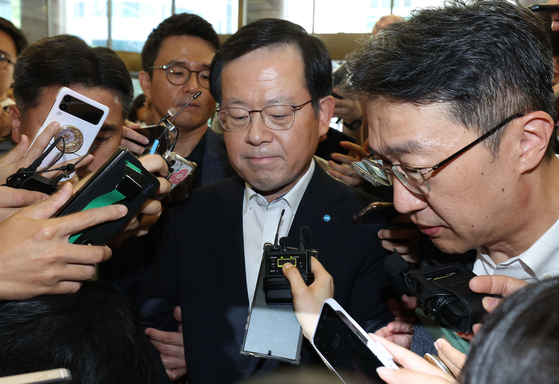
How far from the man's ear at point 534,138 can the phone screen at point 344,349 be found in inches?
23.1

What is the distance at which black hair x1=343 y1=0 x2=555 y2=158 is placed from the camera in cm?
112

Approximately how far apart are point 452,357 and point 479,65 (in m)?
0.68

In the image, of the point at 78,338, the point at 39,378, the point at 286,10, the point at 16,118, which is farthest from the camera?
the point at 286,10

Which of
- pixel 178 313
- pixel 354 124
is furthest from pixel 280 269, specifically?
pixel 354 124

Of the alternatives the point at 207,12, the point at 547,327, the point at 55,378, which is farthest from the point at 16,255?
the point at 207,12

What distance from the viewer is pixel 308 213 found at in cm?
168

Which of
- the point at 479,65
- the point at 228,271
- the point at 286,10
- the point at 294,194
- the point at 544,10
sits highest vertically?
the point at 286,10

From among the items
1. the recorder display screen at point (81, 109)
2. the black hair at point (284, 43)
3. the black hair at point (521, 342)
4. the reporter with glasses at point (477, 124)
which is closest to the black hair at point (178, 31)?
the black hair at point (284, 43)

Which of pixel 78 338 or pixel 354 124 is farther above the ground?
pixel 354 124

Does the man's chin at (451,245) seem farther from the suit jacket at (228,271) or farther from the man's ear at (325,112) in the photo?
the man's ear at (325,112)

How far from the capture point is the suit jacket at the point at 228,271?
157 cm

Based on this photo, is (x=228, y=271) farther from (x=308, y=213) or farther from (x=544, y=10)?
(x=544, y=10)

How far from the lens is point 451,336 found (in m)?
1.26

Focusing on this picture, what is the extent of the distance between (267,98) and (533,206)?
2.93 ft
